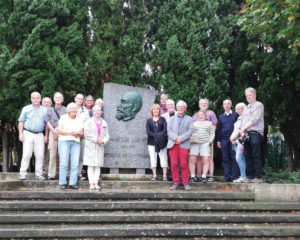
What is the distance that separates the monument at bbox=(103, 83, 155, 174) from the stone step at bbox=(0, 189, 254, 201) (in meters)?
2.22

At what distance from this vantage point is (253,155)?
7.95 m

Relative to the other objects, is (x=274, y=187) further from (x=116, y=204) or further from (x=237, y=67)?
(x=237, y=67)

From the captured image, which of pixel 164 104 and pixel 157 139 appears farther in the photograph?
pixel 164 104

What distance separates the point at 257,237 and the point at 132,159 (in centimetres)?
413

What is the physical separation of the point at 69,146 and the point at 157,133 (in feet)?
6.51

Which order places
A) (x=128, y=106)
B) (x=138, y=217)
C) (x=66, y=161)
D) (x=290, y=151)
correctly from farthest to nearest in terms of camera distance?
(x=290, y=151), (x=128, y=106), (x=66, y=161), (x=138, y=217)

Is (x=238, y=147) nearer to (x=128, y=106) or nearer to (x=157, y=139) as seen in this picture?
(x=157, y=139)

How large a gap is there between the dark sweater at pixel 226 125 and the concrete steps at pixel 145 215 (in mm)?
1514

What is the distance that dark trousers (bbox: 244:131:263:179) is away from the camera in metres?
7.91

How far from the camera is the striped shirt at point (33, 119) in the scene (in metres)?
8.43

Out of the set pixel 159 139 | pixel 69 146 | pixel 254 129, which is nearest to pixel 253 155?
pixel 254 129

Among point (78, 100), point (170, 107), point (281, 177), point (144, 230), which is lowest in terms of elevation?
point (144, 230)

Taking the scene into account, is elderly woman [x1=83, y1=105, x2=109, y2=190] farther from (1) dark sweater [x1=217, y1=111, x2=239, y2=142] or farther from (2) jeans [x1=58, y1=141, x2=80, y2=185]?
(1) dark sweater [x1=217, y1=111, x2=239, y2=142]

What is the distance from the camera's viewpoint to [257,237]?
6.17 m
